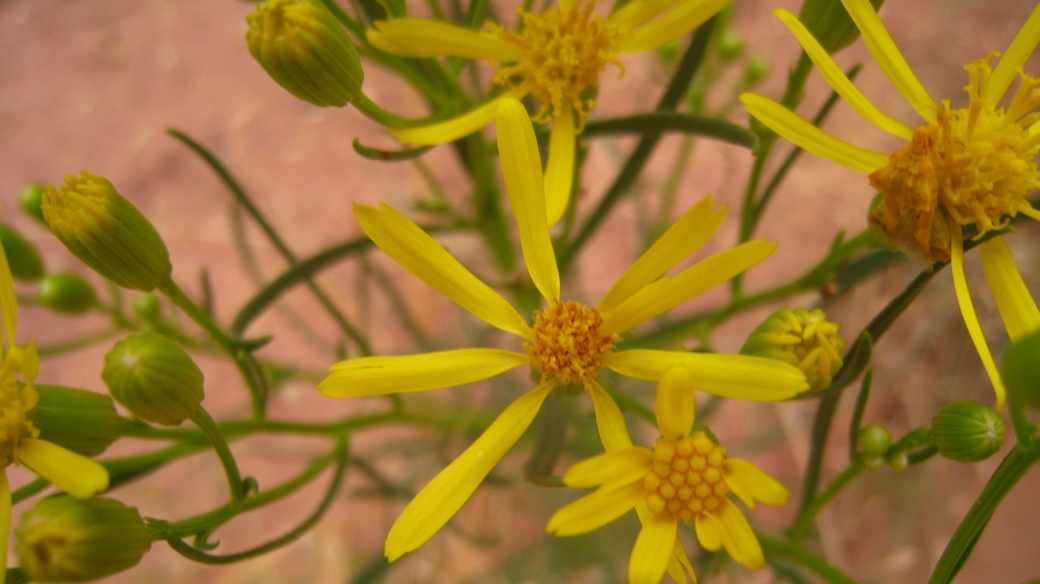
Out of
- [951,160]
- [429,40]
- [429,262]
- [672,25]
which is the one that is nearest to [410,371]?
[429,262]

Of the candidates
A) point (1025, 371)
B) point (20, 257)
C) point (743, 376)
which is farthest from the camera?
point (20, 257)

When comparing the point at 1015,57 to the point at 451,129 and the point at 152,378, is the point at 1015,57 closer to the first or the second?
the point at 451,129

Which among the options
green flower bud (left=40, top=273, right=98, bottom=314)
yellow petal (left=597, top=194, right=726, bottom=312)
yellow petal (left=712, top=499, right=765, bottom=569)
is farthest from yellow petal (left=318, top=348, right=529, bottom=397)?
green flower bud (left=40, top=273, right=98, bottom=314)

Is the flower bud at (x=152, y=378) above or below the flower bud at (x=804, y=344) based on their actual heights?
above

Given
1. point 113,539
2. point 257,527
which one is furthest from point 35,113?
point 113,539

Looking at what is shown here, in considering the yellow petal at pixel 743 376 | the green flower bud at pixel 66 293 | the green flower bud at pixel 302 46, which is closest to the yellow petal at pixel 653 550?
the yellow petal at pixel 743 376

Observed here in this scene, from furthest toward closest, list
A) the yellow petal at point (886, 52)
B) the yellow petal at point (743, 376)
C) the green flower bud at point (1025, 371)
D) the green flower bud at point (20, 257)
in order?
the green flower bud at point (20, 257) → the yellow petal at point (886, 52) → the yellow petal at point (743, 376) → the green flower bud at point (1025, 371)

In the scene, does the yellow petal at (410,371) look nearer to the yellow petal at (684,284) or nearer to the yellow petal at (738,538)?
the yellow petal at (684,284)
